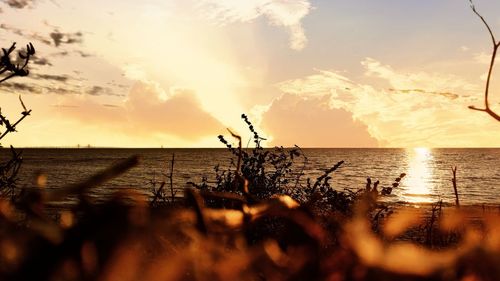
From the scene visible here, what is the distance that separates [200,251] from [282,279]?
7.0 inches

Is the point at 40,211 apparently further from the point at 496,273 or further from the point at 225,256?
the point at 496,273

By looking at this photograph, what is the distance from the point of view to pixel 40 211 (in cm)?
83

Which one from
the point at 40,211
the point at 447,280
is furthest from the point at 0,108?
the point at 447,280

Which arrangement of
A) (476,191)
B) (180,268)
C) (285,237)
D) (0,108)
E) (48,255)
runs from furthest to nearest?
Answer: (476,191) → (0,108) → (285,237) → (180,268) → (48,255)

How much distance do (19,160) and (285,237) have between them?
21.1ft

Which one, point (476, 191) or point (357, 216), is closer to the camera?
point (357, 216)

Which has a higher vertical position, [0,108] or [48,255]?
[0,108]

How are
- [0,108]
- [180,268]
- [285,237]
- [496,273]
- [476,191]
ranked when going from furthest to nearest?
1. [476,191]
2. [0,108]
3. [285,237]
4. [180,268]
5. [496,273]

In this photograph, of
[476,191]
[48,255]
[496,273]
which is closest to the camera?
[48,255]

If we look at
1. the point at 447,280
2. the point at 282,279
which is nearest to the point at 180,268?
the point at 282,279

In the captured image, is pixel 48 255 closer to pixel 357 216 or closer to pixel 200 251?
pixel 200 251

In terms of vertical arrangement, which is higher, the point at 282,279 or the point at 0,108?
the point at 0,108

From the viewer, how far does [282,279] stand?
0.91m

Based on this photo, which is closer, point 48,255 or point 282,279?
point 48,255
